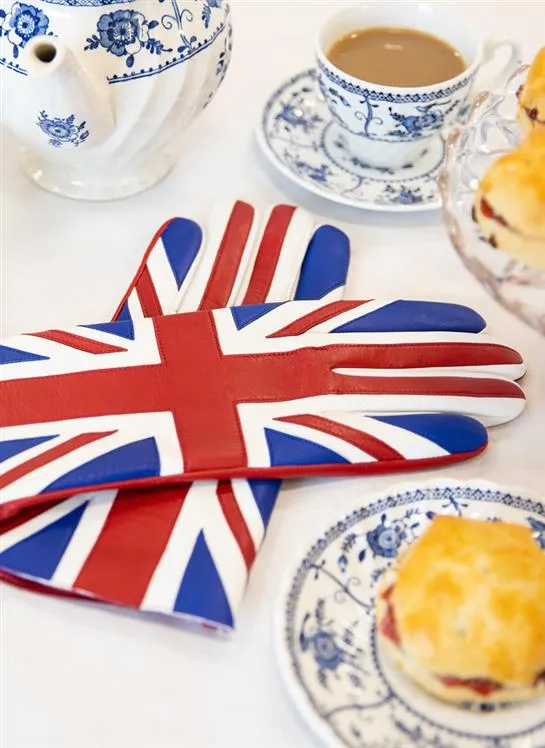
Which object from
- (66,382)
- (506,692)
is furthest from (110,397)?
(506,692)

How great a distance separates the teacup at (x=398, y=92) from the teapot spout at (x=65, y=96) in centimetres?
18

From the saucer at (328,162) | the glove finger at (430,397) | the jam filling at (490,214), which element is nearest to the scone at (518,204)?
the jam filling at (490,214)

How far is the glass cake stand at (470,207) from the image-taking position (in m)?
0.44

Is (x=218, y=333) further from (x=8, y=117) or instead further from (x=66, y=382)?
(x=8, y=117)

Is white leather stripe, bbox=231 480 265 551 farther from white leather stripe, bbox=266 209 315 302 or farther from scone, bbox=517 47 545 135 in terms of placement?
scone, bbox=517 47 545 135

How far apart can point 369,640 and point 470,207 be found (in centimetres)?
24

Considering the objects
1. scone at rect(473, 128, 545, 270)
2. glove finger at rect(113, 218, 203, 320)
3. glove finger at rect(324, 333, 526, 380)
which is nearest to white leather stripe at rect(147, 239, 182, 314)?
glove finger at rect(113, 218, 203, 320)

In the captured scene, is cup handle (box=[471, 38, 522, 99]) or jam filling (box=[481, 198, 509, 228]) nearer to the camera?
jam filling (box=[481, 198, 509, 228])

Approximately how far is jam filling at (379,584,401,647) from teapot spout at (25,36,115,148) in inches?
13.9

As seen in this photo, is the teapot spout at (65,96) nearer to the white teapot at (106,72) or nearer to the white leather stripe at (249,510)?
the white teapot at (106,72)

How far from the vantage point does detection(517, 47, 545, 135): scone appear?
1.68ft

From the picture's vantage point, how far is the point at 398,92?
2.01 ft

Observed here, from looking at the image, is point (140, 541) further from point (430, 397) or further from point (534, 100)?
point (534, 100)

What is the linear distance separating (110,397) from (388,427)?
165mm
